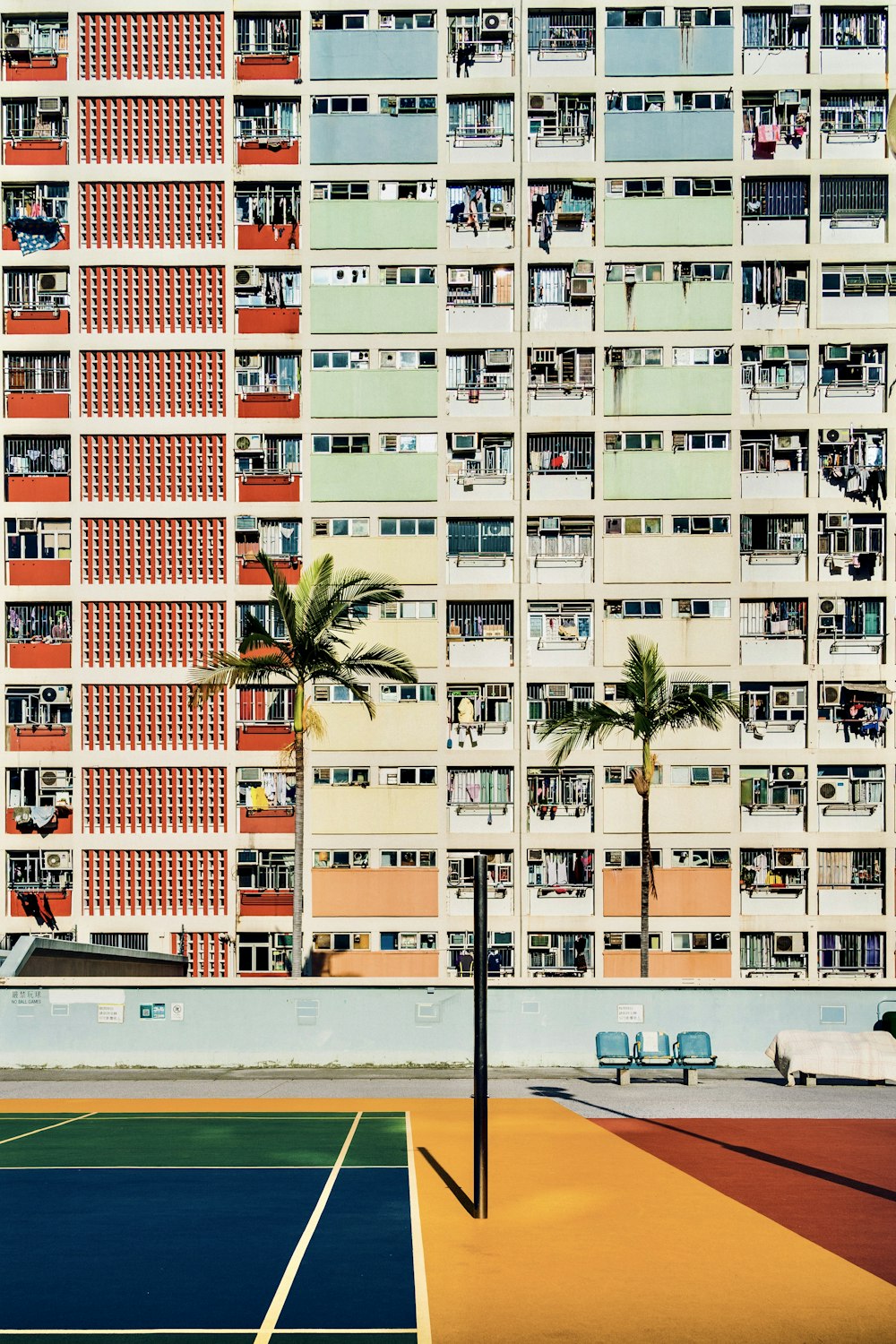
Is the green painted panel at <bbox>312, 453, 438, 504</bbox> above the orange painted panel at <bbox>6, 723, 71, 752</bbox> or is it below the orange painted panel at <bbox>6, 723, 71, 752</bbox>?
above

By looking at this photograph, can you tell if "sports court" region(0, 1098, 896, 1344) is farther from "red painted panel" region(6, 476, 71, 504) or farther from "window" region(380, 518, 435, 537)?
"red painted panel" region(6, 476, 71, 504)

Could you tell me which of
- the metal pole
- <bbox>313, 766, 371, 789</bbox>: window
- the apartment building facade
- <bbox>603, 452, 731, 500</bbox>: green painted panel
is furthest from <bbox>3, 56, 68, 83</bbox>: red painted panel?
the metal pole

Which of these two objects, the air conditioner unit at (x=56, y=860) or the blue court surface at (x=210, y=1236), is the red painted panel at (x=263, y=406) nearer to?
the air conditioner unit at (x=56, y=860)

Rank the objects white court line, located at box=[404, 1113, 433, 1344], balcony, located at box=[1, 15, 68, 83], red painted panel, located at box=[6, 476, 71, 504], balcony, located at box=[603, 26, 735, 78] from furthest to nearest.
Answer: balcony, located at box=[1, 15, 68, 83] → balcony, located at box=[603, 26, 735, 78] → red painted panel, located at box=[6, 476, 71, 504] → white court line, located at box=[404, 1113, 433, 1344]

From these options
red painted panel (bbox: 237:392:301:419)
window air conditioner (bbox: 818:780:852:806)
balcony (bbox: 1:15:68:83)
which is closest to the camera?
window air conditioner (bbox: 818:780:852:806)

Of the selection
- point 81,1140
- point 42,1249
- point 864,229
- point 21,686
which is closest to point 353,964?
point 21,686

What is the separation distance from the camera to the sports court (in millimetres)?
12078

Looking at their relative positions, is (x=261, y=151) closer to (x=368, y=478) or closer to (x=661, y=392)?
(x=368, y=478)

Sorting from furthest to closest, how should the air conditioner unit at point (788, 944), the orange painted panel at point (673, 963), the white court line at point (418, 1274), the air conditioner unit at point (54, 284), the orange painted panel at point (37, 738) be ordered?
1. the air conditioner unit at point (54, 284)
2. the orange painted panel at point (37, 738)
3. the air conditioner unit at point (788, 944)
4. the orange painted panel at point (673, 963)
5. the white court line at point (418, 1274)

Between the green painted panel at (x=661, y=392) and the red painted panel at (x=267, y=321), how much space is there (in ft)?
40.0

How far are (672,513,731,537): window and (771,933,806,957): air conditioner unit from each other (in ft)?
50.3

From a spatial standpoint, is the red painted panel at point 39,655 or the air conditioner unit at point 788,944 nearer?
the air conditioner unit at point 788,944

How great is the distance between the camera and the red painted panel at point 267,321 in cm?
5494

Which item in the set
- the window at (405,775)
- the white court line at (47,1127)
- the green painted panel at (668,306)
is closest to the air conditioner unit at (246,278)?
the green painted panel at (668,306)
